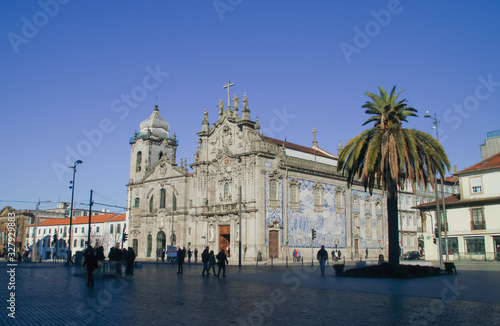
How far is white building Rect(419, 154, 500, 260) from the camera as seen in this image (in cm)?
4181

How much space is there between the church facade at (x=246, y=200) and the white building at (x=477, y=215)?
47.2 feet

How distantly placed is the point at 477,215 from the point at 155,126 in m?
46.7

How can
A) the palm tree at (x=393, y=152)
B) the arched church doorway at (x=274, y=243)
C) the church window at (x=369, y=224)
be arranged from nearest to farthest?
the palm tree at (x=393, y=152)
the arched church doorway at (x=274, y=243)
the church window at (x=369, y=224)

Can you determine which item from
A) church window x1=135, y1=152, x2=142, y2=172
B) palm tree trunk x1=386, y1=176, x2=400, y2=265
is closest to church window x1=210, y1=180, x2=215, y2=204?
church window x1=135, y1=152, x2=142, y2=172

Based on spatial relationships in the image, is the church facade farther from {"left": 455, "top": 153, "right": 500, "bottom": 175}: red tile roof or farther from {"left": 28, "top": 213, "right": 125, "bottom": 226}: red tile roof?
{"left": 28, "top": 213, "right": 125, "bottom": 226}: red tile roof

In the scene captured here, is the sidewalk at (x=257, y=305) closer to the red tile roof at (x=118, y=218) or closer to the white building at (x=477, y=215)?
the white building at (x=477, y=215)

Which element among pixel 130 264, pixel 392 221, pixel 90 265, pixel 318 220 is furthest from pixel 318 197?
pixel 90 265

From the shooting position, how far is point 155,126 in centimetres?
6944

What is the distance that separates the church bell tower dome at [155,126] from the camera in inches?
2719

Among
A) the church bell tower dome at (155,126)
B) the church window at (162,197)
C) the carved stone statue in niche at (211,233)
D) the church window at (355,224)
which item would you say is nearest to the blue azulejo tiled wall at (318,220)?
the church window at (355,224)

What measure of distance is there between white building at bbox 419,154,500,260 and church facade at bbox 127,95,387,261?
14382 millimetres

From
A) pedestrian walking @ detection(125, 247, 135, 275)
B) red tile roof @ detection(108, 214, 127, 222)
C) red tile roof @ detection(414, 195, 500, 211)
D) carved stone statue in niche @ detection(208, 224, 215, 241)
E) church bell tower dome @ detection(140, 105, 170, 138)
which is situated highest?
church bell tower dome @ detection(140, 105, 170, 138)

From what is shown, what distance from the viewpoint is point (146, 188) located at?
65875 millimetres

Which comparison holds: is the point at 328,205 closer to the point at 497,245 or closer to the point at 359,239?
the point at 359,239
